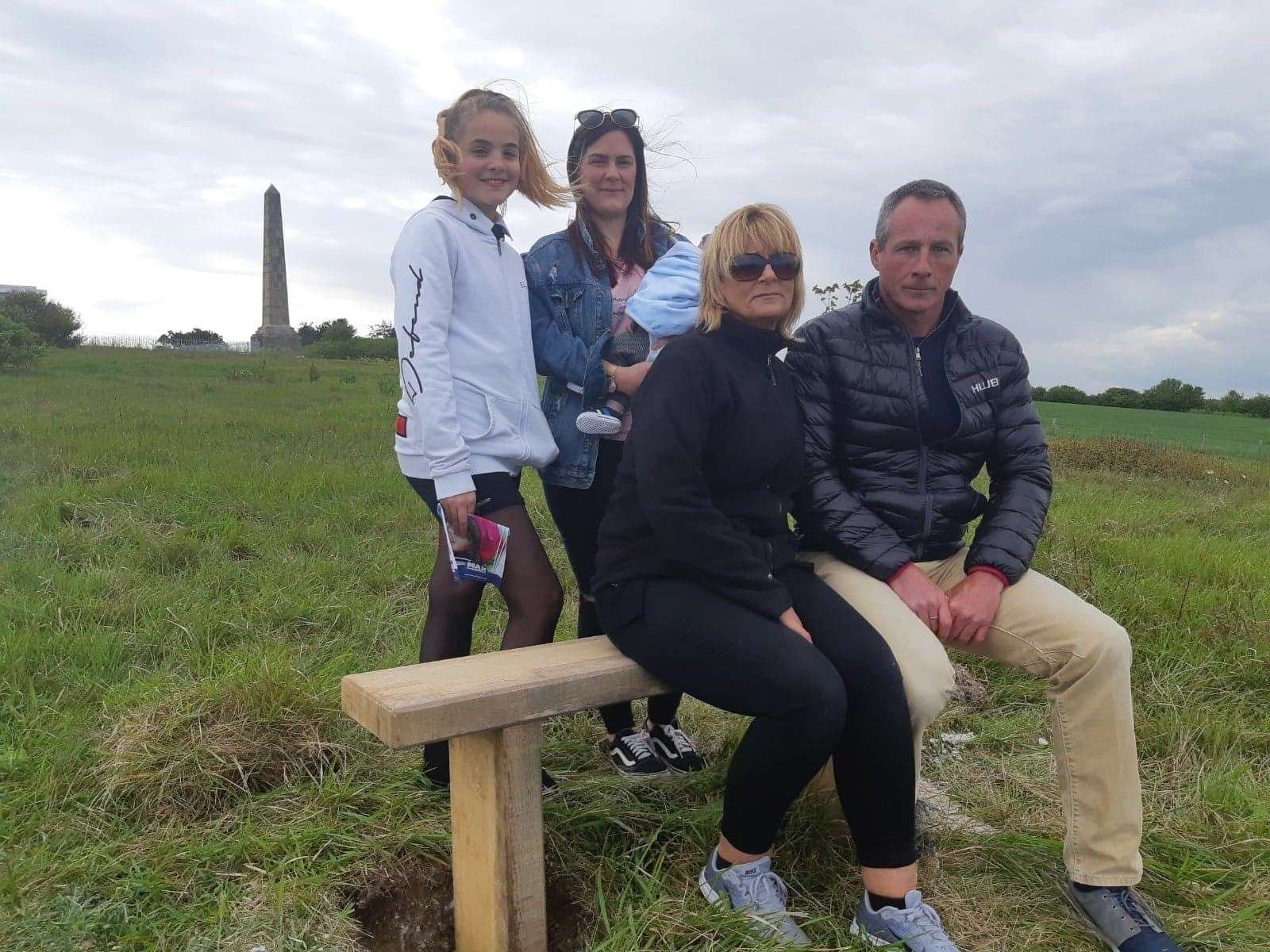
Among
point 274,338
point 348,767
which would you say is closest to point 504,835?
point 348,767

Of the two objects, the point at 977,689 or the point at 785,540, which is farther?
the point at 977,689

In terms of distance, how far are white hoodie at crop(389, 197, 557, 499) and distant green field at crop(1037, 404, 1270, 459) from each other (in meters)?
12.9

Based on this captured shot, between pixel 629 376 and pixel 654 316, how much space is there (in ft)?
0.62

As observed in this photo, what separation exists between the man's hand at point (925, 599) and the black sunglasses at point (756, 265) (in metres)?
0.91

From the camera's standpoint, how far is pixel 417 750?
319 centimetres

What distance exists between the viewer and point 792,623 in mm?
2383

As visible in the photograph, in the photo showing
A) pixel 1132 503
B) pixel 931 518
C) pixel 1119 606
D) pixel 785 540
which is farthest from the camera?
pixel 1132 503

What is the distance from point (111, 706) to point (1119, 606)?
425 cm

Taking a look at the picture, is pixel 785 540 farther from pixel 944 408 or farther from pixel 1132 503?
pixel 1132 503

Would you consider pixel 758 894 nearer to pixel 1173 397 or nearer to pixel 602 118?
pixel 602 118

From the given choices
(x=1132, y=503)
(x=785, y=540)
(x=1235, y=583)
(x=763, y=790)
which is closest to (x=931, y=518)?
(x=785, y=540)

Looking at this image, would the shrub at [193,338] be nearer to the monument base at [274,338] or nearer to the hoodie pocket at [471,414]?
the monument base at [274,338]

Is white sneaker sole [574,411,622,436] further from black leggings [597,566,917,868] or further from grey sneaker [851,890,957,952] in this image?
grey sneaker [851,890,957,952]

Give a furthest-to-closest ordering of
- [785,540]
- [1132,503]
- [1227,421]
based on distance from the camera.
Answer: [1227,421] < [1132,503] < [785,540]
